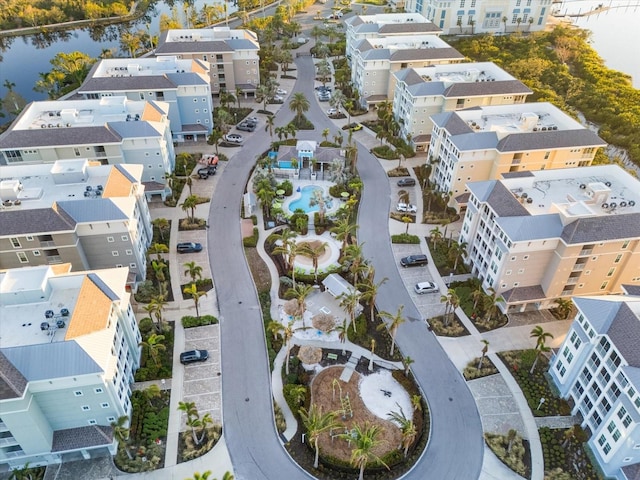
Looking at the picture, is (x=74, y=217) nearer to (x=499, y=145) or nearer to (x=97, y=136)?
(x=97, y=136)

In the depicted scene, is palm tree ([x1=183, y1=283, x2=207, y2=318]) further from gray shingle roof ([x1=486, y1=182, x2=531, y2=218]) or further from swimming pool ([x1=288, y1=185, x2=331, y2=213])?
gray shingle roof ([x1=486, y1=182, x2=531, y2=218])

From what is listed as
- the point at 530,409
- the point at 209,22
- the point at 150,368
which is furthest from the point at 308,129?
the point at 209,22

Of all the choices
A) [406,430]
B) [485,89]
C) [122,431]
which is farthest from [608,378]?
[485,89]

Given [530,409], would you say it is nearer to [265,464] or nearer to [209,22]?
[265,464]

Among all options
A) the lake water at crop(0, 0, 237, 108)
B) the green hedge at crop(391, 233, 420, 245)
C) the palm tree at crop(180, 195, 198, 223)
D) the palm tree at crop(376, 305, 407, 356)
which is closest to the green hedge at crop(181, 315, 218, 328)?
the palm tree at crop(180, 195, 198, 223)

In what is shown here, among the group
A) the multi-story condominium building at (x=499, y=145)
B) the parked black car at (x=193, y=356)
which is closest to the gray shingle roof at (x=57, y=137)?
the parked black car at (x=193, y=356)

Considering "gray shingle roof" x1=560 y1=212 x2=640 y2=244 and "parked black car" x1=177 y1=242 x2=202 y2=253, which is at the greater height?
"gray shingle roof" x1=560 y1=212 x2=640 y2=244

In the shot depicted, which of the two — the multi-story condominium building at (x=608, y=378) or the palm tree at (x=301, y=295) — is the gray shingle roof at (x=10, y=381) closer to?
the palm tree at (x=301, y=295)
